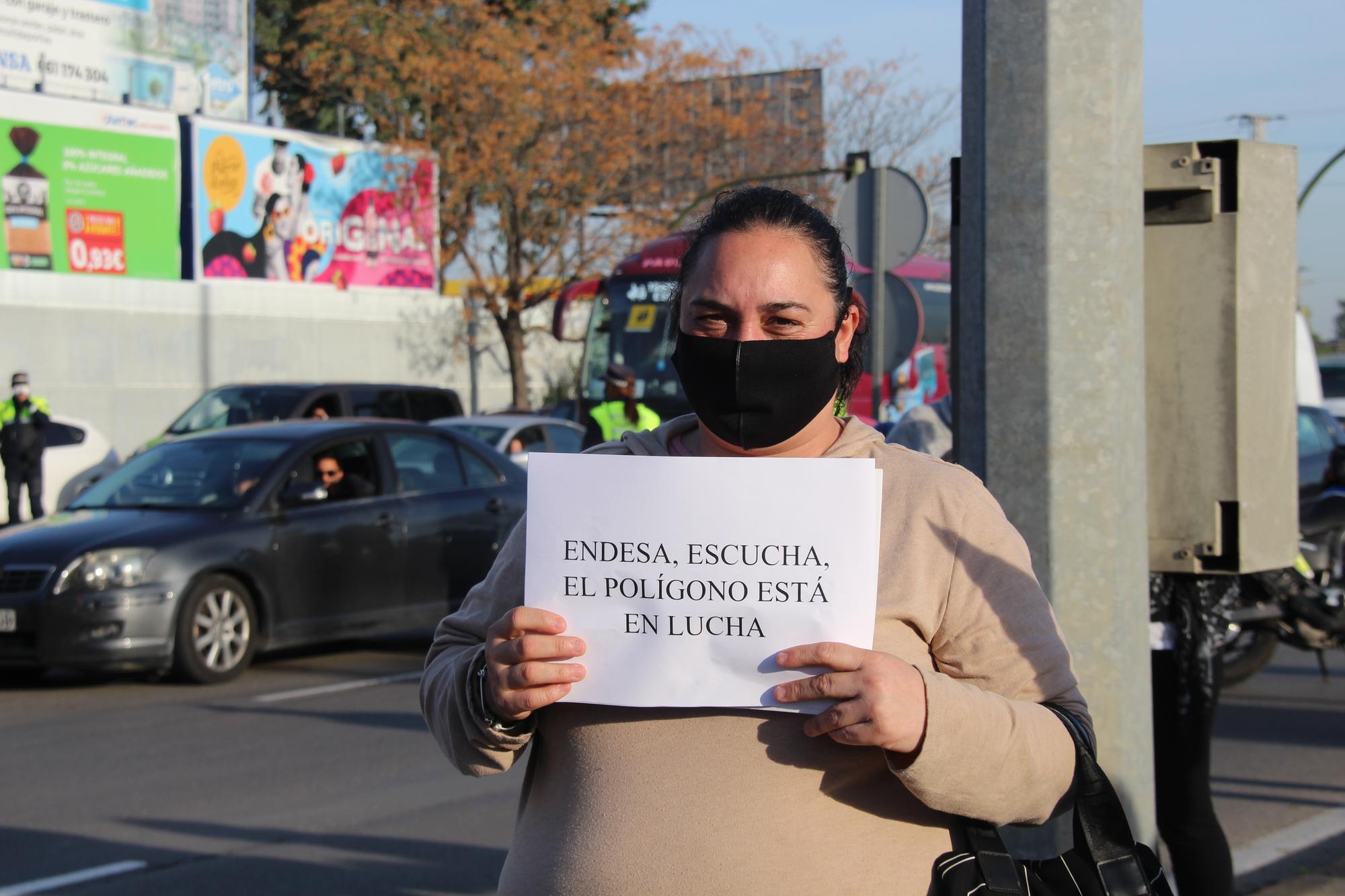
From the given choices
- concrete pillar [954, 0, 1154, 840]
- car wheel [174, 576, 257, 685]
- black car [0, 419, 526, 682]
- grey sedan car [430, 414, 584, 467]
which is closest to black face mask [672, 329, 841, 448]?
concrete pillar [954, 0, 1154, 840]

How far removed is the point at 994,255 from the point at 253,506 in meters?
8.03

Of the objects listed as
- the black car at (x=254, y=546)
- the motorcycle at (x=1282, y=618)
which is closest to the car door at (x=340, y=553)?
the black car at (x=254, y=546)

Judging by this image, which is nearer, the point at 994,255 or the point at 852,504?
the point at 852,504

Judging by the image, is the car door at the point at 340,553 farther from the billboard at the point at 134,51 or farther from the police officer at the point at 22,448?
the billboard at the point at 134,51

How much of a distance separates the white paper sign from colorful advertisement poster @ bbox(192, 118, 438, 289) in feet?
109

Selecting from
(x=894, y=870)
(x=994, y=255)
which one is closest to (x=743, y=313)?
(x=894, y=870)

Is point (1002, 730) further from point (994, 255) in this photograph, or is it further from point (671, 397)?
point (671, 397)

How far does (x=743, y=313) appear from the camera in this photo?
2.12 metres

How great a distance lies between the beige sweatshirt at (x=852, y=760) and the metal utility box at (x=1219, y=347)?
1.89 metres

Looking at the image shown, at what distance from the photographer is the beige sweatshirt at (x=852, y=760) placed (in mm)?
1968

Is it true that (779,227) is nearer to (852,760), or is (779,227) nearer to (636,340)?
(852,760)

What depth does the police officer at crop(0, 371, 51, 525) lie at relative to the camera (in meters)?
19.9

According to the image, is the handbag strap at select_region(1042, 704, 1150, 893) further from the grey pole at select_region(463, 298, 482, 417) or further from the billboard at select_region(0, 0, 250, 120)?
the grey pole at select_region(463, 298, 482, 417)

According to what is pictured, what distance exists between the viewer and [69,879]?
578 cm
